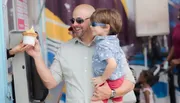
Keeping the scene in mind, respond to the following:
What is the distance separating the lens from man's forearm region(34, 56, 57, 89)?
2143mm

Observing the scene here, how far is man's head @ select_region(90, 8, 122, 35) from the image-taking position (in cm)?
208

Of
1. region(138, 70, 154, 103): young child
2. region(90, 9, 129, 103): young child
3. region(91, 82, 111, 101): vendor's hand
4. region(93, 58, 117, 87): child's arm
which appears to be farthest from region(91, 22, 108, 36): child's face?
region(138, 70, 154, 103): young child

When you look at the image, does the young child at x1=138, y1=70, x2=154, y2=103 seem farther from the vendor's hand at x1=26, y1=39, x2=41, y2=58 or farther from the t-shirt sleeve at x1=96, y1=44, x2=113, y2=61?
the vendor's hand at x1=26, y1=39, x2=41, y2=58

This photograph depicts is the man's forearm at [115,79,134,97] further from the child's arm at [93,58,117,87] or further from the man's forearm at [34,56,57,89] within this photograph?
the man's forearm at [34,56,57,89]

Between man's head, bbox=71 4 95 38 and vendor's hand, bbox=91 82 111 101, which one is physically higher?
man's head, bbox=71 4 95 38

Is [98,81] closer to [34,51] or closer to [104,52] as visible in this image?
[104,52]

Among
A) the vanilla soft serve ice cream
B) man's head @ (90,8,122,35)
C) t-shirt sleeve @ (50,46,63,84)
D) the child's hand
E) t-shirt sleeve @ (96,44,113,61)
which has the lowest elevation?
the child's hand

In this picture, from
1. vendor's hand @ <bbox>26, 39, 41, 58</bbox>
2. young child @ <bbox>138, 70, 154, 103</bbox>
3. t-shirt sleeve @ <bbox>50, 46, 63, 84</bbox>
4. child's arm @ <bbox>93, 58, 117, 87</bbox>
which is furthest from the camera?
young child @ <bbox>138, 70, 154, 103</bbox>

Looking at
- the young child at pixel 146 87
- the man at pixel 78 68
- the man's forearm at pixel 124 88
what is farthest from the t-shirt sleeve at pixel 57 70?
the young child at pixel 146 87

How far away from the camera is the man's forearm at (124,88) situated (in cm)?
214

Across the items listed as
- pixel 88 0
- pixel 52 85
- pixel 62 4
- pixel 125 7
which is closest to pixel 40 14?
pixel 62 4

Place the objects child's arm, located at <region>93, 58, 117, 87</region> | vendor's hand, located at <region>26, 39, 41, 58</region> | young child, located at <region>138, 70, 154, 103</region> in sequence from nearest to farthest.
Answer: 1. child's arm, located at <region>93, 58, 117, 87</region>
2. vendor's hand, located at <region>26, 39, 41, 58</region>
3. young child, located at <region>138, 70, 154, 103</region>

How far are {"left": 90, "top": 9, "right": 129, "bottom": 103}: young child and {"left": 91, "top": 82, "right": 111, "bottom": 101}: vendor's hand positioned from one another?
0.03 meters

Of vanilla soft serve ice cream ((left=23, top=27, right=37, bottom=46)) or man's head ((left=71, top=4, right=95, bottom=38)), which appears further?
man's head ((left=71, top=4, right=95, bottom=38))
